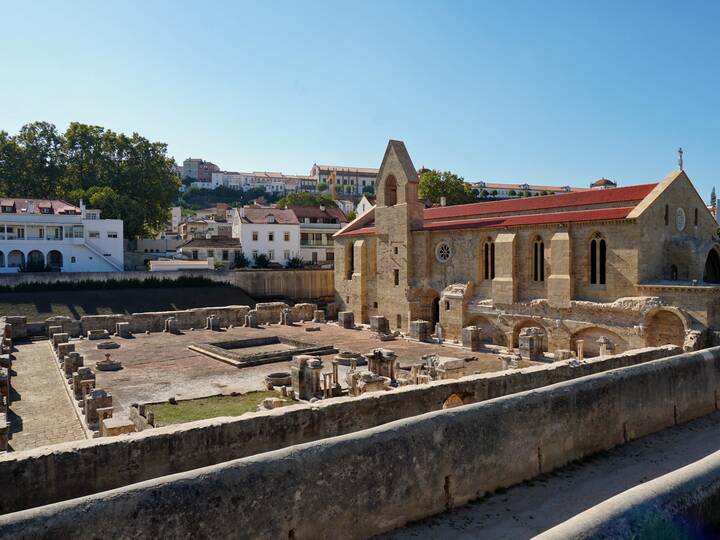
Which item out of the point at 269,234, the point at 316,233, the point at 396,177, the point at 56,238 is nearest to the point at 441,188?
the point at 316,233

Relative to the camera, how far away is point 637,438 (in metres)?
13.3

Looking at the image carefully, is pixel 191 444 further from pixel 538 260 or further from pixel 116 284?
pixel 116 284

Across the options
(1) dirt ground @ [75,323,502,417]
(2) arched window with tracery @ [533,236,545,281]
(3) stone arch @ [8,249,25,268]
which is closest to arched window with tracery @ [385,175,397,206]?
(1) dirt ground @ [75,323,502,417]

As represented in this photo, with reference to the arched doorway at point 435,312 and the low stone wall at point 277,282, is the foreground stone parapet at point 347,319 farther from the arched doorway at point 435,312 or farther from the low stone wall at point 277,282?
the low stone wall at point 277,282

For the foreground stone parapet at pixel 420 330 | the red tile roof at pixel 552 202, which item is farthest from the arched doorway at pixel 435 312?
the red tile roof at pixel 552 202

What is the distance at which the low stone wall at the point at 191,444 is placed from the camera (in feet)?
28.6

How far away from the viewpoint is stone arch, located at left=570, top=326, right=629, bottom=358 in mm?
26891

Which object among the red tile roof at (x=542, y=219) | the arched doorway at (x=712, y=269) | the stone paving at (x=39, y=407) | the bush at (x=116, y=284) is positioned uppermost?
the red tile roof at (x=542, y=219)

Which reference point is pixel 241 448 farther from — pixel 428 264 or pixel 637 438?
pixel 428 264

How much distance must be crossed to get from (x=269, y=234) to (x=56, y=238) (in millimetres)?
20350

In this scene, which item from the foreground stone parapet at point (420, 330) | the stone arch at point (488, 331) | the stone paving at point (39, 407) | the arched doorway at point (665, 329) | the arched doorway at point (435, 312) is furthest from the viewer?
the arched doorway at point (435, 312)

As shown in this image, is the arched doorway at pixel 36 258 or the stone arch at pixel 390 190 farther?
the arched doorway at pixel 36 258

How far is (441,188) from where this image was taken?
67062mm

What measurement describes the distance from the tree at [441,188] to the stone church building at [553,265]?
25.6m
